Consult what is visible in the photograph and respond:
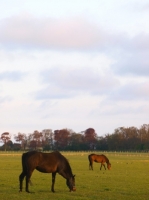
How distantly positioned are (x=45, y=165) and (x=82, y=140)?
147764 mm

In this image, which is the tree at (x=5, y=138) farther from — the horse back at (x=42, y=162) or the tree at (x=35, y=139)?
the horse back at (x=42, y=162)

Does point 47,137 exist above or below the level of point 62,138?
above

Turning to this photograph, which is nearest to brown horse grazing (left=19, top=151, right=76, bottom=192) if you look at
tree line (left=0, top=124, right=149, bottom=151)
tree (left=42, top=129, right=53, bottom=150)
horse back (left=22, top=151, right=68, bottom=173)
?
horse back (left=22, top=151, right=68, bottom=173)

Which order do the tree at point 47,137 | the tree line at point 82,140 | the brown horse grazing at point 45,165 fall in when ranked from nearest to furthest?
the brown horse grazing at point 45,165 → the tree line at point 82,140 → the tree at point 47,137

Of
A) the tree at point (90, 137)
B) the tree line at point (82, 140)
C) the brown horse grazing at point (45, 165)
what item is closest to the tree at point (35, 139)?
the tree line at point (82, 140)

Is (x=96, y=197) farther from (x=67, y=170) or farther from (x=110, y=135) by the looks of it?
(x=110, y=135)

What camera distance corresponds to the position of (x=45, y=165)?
18062 mm

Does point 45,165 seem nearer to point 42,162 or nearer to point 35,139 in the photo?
point 42,162

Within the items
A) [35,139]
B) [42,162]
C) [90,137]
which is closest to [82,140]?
[90,137]

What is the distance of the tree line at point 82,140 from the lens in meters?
152

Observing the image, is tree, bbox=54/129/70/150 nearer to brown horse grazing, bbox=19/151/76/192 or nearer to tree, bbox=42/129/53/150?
tree, bbox=42/129/53/150

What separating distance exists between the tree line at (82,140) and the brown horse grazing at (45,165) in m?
127

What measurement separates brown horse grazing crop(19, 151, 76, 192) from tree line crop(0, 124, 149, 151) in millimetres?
127278

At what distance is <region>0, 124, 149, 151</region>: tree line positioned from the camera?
152 meters
